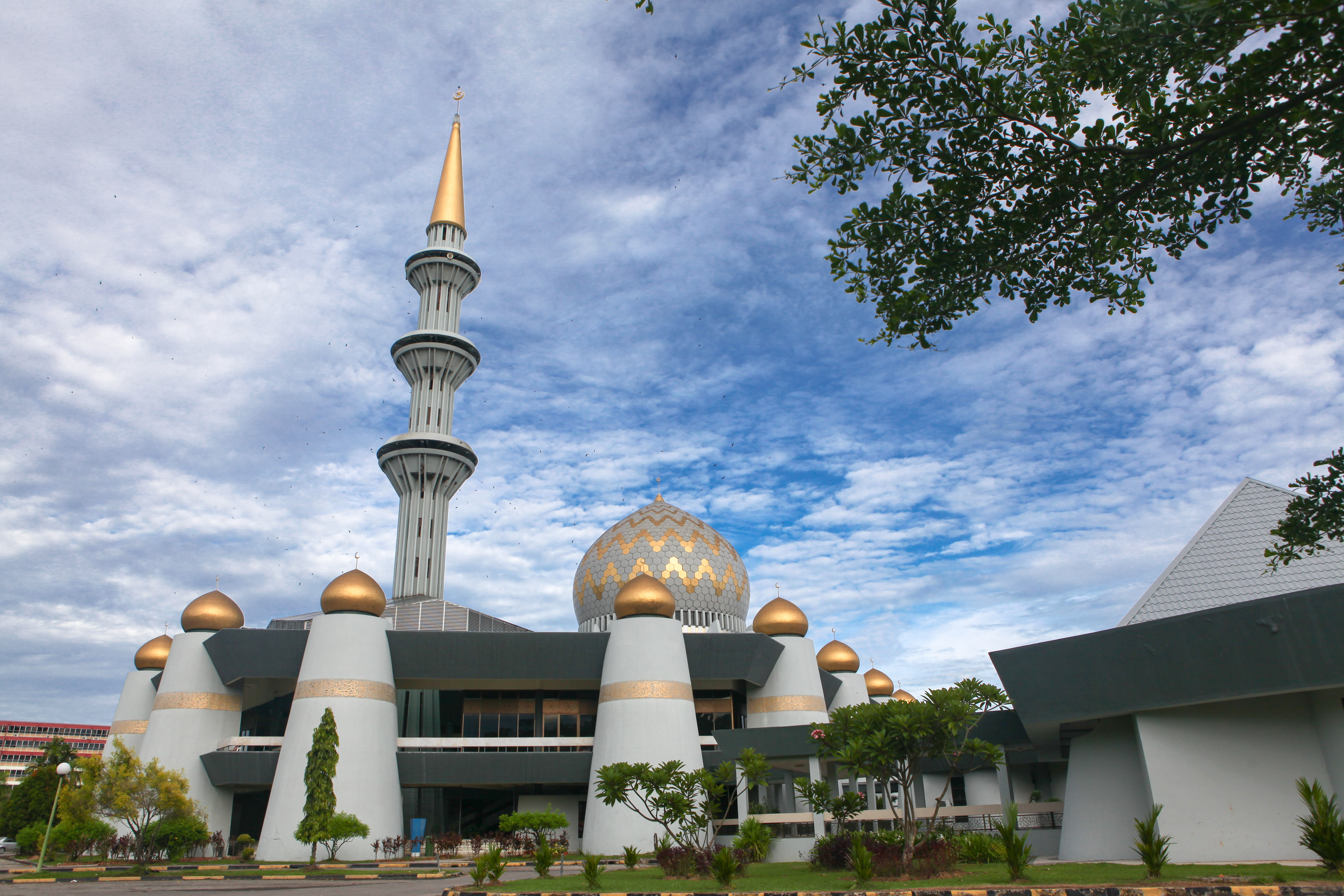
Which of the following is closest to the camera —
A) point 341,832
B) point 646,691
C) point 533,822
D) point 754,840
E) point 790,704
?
point 754,840

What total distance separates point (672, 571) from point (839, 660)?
962cm

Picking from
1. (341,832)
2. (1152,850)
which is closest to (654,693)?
(341,832)

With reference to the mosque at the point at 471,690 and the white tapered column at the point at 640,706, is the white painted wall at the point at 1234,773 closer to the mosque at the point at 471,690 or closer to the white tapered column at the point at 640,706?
the mosque at the point at 471,690

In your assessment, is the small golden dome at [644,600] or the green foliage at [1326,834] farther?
the small golden dome at [644,600]

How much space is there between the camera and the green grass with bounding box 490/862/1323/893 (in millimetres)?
12883

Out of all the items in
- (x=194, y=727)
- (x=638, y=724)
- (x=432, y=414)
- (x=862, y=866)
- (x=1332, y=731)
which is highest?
(x=432, y=414)

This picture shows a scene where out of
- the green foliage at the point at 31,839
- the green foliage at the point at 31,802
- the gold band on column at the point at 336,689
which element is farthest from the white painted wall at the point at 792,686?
the green foliage at the point at 31,802

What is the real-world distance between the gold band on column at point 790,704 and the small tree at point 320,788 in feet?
53.8

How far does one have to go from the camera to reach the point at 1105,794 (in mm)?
20078

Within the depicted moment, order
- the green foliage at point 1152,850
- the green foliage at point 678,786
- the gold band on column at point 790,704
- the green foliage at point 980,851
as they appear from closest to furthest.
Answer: the green foliage at point 1152,850 → the green foliage at point 980,851 → the green foliage at point 678,786 → the gold band on column at point 790,704

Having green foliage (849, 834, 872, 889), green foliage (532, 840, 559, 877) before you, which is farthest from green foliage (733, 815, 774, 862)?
green foliage (532, 840, 559, 877)

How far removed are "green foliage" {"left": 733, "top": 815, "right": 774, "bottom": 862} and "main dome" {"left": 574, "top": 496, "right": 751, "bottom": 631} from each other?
1662 centimetres

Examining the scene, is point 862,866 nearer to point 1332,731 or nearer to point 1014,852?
point 1014,852

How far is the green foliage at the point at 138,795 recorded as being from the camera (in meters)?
25.6
